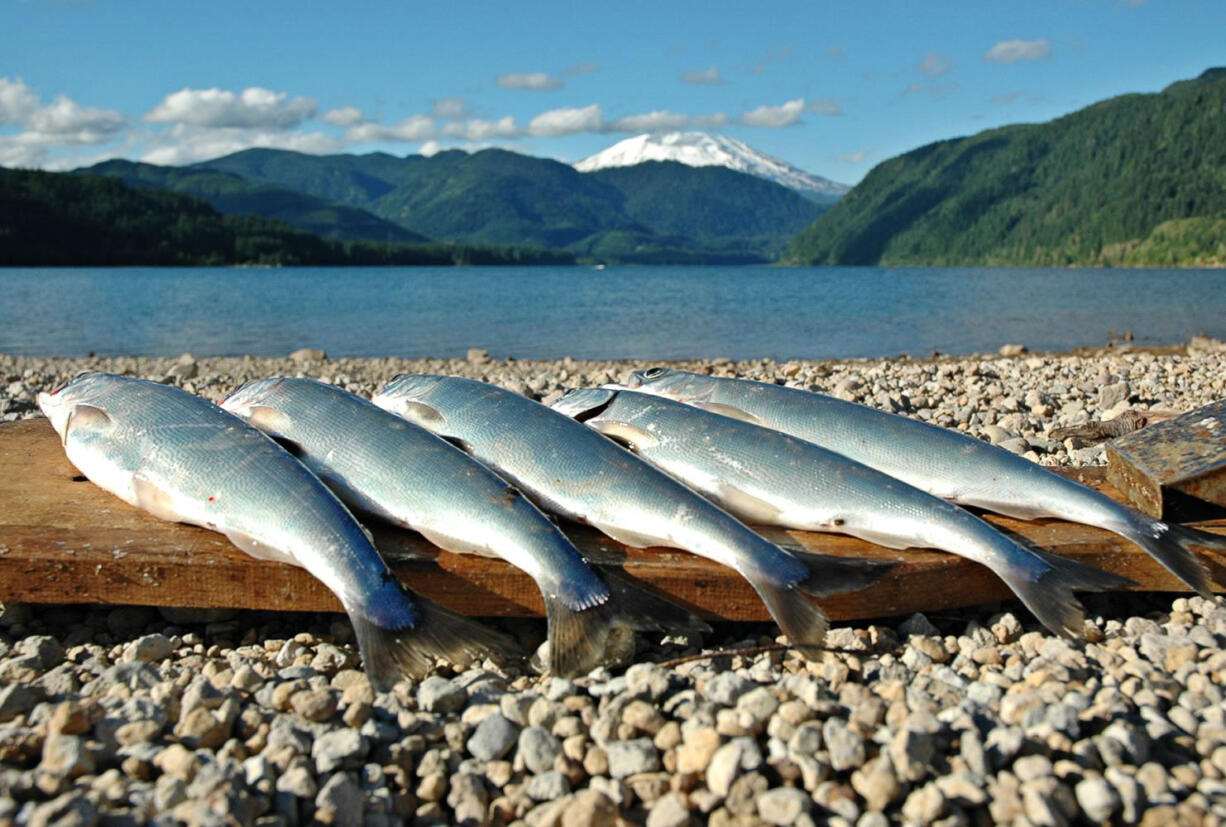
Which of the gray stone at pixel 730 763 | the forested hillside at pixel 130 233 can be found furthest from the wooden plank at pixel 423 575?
the forested hillside at pixel 130 233

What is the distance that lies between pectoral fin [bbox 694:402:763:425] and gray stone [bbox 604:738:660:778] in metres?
2.44

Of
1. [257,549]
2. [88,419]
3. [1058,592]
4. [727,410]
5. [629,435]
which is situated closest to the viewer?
[1058,592]

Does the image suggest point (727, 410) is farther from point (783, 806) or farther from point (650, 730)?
point (783, 806)

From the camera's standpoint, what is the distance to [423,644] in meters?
3.45

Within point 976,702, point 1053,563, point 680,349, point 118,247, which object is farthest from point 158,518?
point 118,247

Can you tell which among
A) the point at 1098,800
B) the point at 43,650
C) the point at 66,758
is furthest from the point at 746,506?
the point at 43,650

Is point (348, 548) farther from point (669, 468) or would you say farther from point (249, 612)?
point (669, 468)

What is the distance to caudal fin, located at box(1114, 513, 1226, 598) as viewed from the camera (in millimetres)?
3842

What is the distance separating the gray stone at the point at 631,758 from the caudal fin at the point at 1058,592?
174cm

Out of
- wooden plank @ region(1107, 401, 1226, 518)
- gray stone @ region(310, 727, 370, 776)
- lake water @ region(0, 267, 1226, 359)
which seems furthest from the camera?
lake water @ region(0, 267, 1226, 359)

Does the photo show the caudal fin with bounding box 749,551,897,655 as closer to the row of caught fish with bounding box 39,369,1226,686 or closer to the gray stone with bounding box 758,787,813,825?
the row of caught fish with bounding box 39,369,1226,686

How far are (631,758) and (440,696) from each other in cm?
80

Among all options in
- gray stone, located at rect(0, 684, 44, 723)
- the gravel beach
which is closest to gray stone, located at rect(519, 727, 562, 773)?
the gravel beach

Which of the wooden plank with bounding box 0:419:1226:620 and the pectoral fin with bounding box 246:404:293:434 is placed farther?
the pectoral fin with bounding box 246:404:293:434
